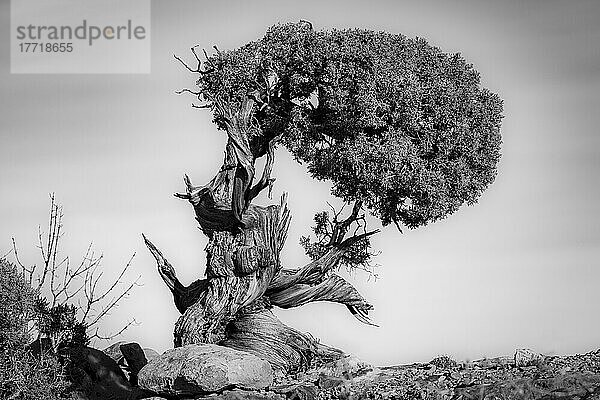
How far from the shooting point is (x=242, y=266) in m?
14.6

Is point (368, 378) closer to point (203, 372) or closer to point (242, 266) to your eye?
point (203, 372)

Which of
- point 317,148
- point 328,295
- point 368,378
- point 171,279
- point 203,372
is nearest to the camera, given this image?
point 203,372

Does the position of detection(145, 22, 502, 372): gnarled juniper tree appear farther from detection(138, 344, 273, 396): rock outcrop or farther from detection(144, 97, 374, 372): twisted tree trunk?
detection(138, 344, 273, 396): rock outcrop

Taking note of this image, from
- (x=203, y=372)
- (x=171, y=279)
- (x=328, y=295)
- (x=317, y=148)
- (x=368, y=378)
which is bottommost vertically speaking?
(x=368, y=378)

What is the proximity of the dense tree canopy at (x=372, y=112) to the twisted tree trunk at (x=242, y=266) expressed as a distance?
43cm

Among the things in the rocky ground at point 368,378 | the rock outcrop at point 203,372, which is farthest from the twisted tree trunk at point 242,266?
the rock outcrop at point 203,372

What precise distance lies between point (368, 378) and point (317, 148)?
2.93m

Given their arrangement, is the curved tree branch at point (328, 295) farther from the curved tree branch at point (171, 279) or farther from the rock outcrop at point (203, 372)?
the rock outcrop at point (203, 372)

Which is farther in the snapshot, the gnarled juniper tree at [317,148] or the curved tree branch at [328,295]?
the curved tree branch at [328,295]

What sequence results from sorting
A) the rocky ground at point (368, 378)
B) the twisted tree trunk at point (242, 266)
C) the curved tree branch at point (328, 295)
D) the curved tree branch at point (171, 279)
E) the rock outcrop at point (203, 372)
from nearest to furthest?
the rocky ground at point (368, 378) < the rock outcrop at point (203, 372) < the twisted tree trunk at point (242, 266) < the curved tree branch at point (328, 295) < the curved tree branch at point (171, 279)

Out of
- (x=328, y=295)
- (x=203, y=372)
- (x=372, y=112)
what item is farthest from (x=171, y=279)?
(x=372, y=112)

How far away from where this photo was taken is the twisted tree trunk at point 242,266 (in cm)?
1466

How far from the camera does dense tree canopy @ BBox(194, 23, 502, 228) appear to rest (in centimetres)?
1386

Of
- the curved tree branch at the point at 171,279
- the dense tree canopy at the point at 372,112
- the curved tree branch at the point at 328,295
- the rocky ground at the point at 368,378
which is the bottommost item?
the rocky ground at the point at 368,378
